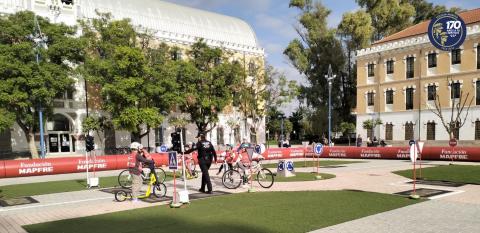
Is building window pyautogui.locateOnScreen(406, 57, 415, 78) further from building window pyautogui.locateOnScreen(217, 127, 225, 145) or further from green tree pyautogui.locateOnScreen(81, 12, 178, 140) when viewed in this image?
green tree pyautogui.locateOnScreen(81, 12, 178, 140)

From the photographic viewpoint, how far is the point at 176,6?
179 ft

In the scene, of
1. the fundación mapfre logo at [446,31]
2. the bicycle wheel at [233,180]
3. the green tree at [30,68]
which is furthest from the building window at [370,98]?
the bicycle wheel at [233,180]

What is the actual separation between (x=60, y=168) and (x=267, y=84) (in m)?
29.1

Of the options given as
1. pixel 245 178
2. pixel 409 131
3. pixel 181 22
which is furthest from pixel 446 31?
pixel 181 22

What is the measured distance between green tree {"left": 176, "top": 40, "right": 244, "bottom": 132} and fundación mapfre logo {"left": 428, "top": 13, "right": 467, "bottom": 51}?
24.0 meters

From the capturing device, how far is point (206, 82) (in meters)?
43.1

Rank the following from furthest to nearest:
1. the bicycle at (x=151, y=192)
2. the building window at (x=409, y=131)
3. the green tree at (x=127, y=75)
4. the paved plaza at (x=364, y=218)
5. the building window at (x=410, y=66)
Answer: the building window at (x=409, y=131) → the building window at (x=410, y=66) → the green tree at (x=127, y=75) → the bicycle at (x=151, y=192) → the paved plaza at (x=364, y=218)

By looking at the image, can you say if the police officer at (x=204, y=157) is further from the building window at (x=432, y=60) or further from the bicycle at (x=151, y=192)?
the building window at (x=432, y=60)

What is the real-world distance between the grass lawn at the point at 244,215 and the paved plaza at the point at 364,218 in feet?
1.79

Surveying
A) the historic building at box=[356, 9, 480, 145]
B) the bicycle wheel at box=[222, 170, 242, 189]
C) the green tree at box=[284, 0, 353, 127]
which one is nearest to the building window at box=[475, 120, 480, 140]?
the historic building at box=[356, 9, 480, 145]

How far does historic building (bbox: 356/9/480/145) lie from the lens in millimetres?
40000

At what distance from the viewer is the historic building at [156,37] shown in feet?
128

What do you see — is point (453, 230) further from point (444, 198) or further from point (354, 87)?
point (354, 87)

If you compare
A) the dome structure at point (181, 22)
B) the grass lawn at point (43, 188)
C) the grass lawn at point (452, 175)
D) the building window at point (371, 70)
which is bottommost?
the grass lawn at point (43, 188)
